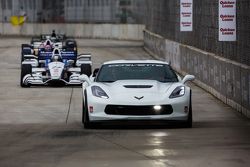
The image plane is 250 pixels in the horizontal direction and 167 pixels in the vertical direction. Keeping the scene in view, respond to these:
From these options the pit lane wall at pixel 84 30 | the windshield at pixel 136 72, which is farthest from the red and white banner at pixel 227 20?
the pit lane wall at pixel 84 30

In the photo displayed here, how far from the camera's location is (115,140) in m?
13.4

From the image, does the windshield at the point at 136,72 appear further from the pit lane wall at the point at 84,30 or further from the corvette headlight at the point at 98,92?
the pit lane wall at the point at 84,30

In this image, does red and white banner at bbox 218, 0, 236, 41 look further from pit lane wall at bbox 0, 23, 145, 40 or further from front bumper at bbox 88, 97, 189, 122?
pit lane wall at bbox 0, 23, 145, 40

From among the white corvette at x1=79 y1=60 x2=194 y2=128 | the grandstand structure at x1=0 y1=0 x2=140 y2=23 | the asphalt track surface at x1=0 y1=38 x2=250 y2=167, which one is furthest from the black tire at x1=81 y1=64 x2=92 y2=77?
the grandstand structure at x1=0 y1=0 x2=140 y2=23

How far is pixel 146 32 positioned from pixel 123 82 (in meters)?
39.9

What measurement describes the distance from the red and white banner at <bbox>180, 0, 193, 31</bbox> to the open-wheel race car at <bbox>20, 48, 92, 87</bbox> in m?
3.87

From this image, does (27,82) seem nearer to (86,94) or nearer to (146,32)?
(86,94)

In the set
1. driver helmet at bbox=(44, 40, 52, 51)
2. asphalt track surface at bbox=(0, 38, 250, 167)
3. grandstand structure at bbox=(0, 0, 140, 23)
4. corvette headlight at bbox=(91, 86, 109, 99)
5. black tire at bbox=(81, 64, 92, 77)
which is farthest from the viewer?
grandstand structure at bbox=(0, 0, 140, 23)

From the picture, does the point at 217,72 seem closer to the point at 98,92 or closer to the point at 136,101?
the point at 98,92

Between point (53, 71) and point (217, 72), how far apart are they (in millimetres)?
5751

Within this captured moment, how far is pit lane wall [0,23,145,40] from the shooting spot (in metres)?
76.1

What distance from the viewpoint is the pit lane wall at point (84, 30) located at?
2997 inches

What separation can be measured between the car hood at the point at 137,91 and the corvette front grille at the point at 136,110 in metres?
0.09

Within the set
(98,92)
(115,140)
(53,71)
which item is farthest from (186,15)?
(115,140)
